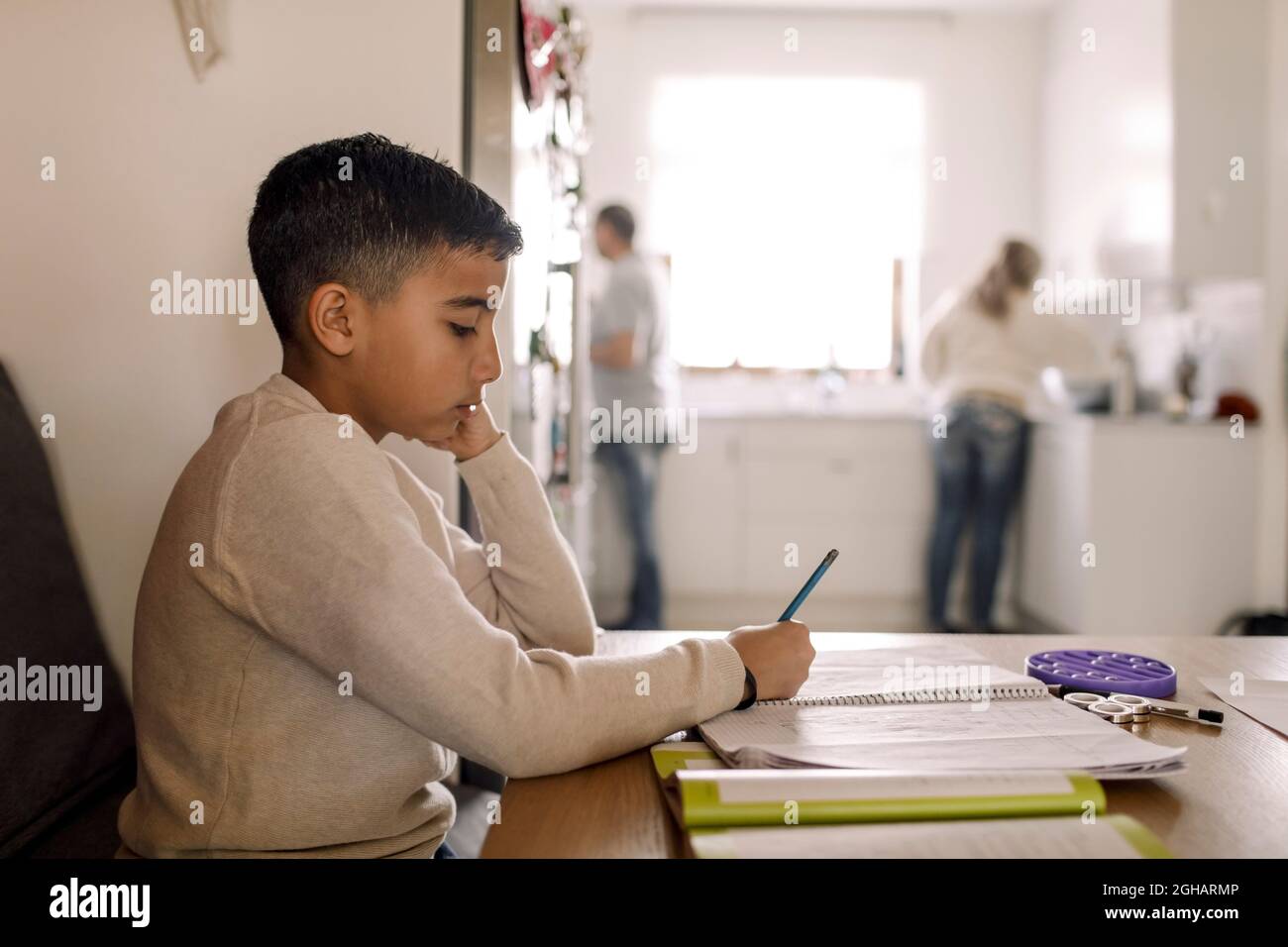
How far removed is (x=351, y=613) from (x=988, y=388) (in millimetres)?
3100

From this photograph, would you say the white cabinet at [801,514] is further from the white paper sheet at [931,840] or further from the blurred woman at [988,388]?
the white paper sheet at [931,840]

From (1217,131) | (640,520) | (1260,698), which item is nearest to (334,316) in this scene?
(1260,698)

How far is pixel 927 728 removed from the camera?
26.4 inches

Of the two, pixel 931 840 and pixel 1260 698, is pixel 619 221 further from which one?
pixel 931 840

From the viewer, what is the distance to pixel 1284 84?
3002 mm

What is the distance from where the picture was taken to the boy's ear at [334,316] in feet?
2.58

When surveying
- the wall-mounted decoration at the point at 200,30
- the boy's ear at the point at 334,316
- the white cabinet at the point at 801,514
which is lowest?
the white cabinet at the point at 801,514

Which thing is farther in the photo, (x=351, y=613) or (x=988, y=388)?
(x=988, y=388)

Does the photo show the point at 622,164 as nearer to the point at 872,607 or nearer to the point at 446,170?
the point at 872,607

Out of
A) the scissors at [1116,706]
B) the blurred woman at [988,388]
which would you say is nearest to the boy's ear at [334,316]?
the scissors at [1116,706]

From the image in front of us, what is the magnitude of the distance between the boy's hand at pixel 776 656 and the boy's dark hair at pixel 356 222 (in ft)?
1.19

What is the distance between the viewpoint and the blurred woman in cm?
342
